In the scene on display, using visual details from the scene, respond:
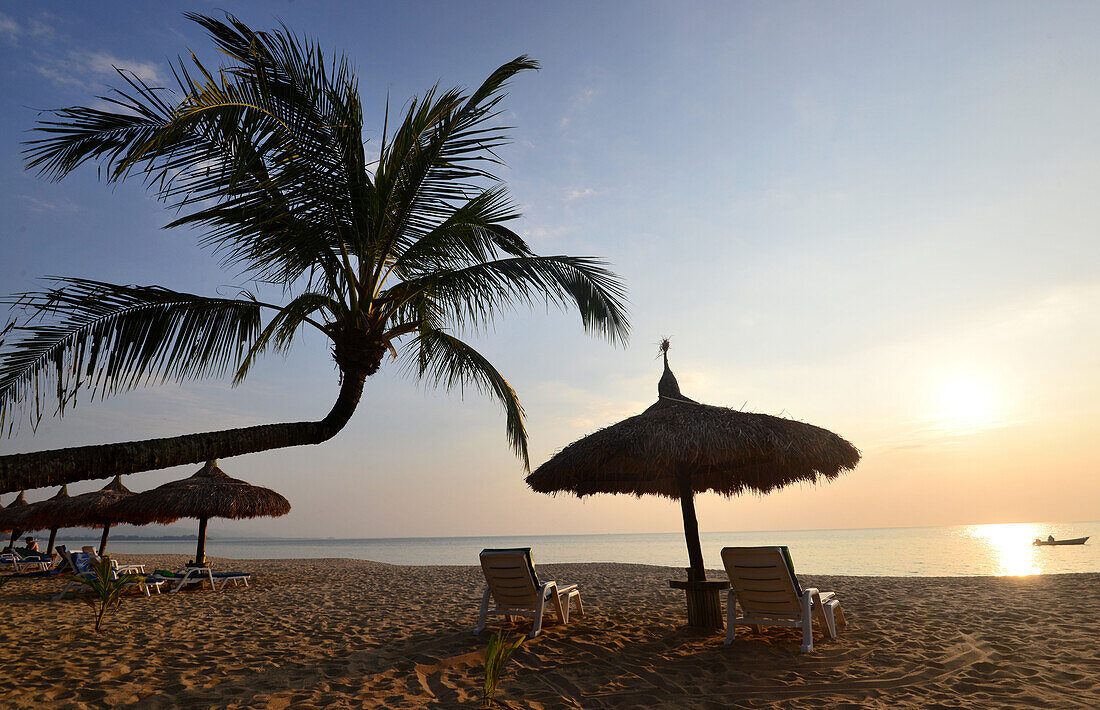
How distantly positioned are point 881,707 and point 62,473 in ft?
13.9

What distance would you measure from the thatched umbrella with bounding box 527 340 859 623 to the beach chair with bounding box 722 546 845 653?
48 centimetres

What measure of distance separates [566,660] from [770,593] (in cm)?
167

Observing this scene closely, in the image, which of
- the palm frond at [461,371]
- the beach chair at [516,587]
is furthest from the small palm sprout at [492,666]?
the palm frond at [461,371]

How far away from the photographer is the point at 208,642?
512cm

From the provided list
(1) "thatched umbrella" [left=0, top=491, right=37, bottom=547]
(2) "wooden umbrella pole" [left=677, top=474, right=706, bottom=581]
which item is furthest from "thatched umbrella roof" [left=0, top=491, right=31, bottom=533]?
(2) "wooden umbrella pole" [left=677, top=474, right=706, bottom=581]

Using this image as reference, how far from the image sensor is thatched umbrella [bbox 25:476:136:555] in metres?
13.5

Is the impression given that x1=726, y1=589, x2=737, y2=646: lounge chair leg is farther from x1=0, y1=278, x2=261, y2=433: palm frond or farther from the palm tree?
x1=0, y1=278, x2=261, y2=433: palm frond

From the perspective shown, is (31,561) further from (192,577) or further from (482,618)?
(482,618)

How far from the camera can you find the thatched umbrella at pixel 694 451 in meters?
5.11

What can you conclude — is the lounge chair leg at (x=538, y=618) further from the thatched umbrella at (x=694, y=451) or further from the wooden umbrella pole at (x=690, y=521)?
the wooden umbrella pole at (x=690, y=521)

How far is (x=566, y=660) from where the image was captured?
436 centimetres

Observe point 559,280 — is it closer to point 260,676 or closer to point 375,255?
point 375,255

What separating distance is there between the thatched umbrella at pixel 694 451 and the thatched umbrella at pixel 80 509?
12078 millimetres

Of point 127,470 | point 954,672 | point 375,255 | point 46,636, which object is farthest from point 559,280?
point 46,636
